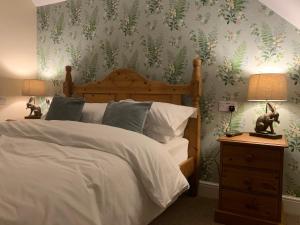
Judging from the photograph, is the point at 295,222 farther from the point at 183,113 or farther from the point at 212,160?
the point at 183,113

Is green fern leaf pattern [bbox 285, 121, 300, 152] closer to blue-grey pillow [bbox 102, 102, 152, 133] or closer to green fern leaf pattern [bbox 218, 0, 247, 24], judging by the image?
green fern leaf pattern [bbox 218, 0, 247, 24]

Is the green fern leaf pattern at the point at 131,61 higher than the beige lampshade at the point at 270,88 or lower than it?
higher

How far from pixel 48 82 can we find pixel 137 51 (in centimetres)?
Result: 149

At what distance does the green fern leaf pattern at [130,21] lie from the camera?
295 cm

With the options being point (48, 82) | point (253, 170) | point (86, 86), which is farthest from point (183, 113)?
point (48, 82)

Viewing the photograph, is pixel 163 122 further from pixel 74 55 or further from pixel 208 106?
pixel 74 55

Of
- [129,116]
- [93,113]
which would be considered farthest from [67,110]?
[129,116]

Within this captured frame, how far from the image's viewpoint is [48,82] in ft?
12.3

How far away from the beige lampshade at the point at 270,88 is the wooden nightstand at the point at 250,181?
0.32 metres

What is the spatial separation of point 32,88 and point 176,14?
1.95m

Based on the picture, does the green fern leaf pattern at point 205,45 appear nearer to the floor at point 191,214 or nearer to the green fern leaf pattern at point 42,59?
the floor at point 191,214

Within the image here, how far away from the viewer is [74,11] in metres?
3.41

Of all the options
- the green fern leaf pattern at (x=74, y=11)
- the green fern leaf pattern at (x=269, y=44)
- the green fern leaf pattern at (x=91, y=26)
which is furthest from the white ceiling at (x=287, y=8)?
the green fern leaf pattern at (x=74, y=11)

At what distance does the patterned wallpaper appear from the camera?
7.47ft
